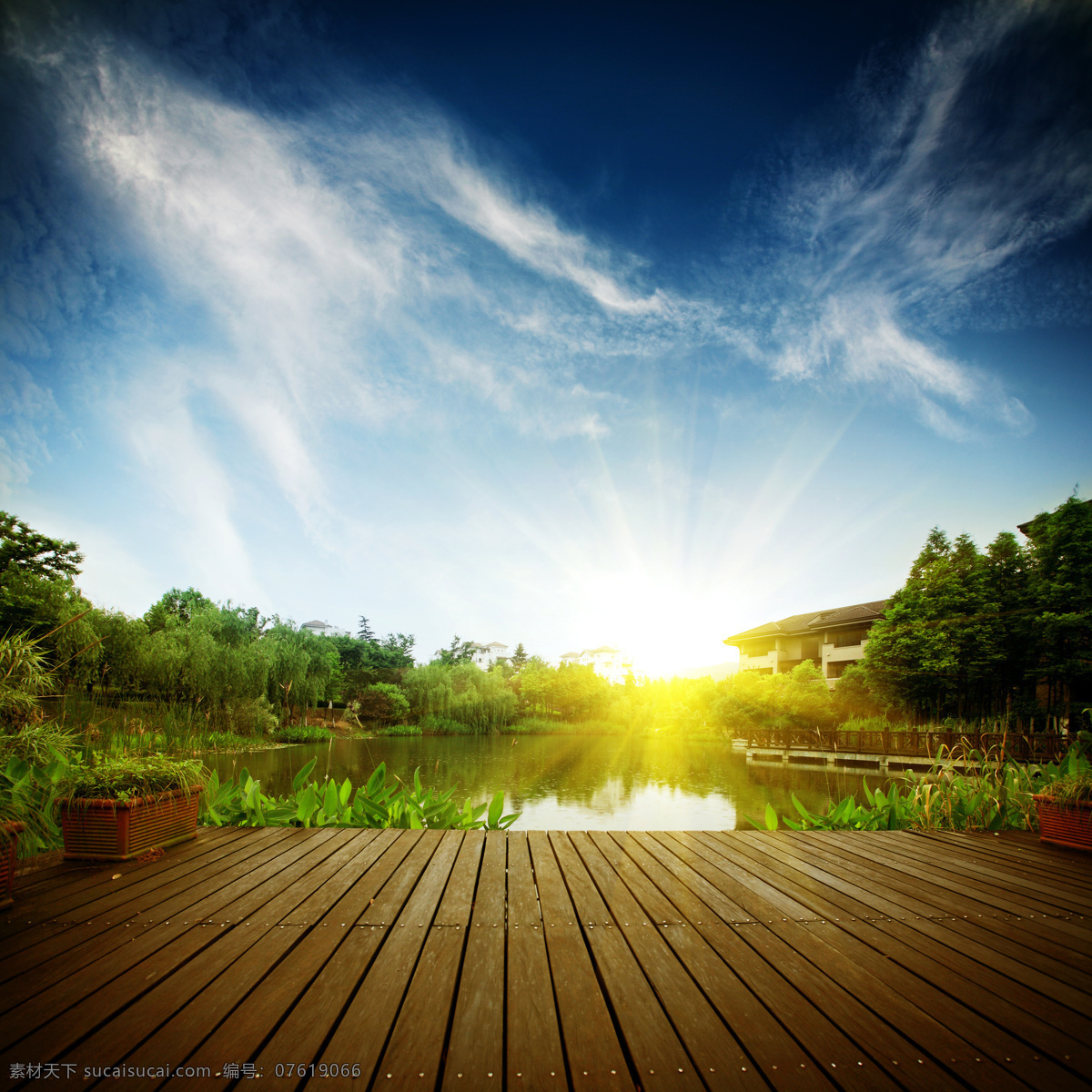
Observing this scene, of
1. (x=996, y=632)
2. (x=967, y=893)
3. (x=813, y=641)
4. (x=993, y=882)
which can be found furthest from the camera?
(x=813, y=641)

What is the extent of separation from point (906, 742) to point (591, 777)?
9.15m

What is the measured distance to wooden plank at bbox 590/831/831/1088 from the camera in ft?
3.23

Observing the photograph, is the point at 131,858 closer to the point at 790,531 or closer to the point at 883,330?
the point at 883,330

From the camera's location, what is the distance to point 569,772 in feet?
42.8

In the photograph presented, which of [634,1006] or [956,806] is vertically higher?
[634,1006]

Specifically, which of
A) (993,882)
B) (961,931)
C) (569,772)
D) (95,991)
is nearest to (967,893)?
(993,882)

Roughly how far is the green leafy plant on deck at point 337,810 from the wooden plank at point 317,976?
123 cm

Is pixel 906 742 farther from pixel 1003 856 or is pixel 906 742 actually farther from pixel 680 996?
pixel 680 996

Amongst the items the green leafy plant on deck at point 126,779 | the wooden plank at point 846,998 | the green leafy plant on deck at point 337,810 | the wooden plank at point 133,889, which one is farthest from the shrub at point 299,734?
the wooden plank at point 846,998

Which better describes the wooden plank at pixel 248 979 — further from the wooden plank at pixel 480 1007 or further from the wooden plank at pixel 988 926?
the wooden plank at pixel 988 926

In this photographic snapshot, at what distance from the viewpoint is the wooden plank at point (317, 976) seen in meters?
1.02

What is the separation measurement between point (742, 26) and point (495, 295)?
7557 mm

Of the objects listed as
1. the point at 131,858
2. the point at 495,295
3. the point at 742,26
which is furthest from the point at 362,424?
the point at 131,858

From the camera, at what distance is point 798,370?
1133 cm
